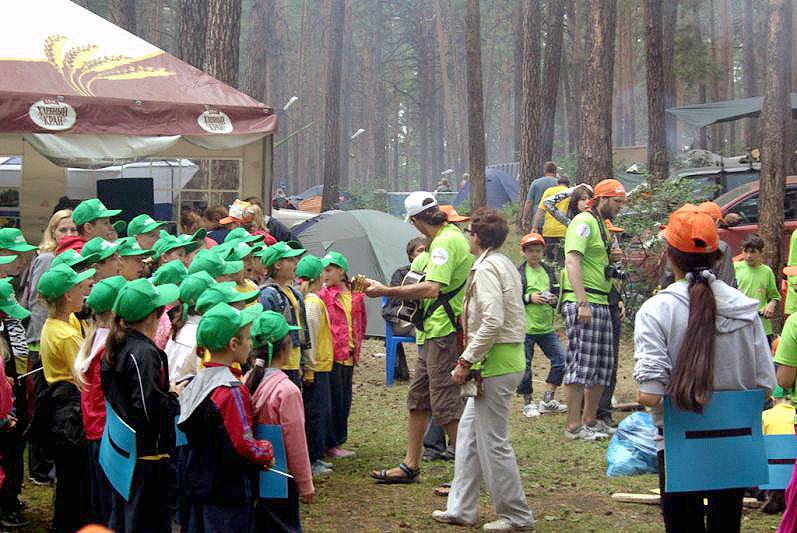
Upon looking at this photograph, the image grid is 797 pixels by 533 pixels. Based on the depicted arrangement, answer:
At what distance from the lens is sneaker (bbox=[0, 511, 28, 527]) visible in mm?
6281

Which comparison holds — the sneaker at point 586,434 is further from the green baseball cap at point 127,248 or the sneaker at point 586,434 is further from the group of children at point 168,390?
the green baseball cap at point 127,248

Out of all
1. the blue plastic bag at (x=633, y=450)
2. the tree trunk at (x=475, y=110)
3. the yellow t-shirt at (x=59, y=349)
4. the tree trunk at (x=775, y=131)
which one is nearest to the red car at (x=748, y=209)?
the tree trunk at (x=775, y=131)

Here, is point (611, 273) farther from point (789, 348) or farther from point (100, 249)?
point (100, 249)

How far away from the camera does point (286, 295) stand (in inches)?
265

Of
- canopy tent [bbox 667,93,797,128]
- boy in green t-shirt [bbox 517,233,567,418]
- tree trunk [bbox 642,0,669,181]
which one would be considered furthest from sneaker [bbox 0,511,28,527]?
canopy tent [bbox 667,93,797,128]

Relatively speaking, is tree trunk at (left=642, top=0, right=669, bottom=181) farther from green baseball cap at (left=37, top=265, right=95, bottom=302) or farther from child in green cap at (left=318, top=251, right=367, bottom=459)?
green baseball cap at (left=37, top=265, right=95, bottom=302)

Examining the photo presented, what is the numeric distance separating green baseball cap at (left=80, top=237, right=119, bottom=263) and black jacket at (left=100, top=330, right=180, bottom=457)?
1.84 m

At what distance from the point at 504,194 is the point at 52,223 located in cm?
2838

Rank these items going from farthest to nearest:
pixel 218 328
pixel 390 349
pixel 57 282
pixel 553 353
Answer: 1. pixel 390 349
2. pixel 553 353
3. pixel 57 282
4. pixel 218 328

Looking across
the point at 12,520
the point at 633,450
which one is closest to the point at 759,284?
the point at 633,450

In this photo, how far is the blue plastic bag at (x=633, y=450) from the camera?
766cm

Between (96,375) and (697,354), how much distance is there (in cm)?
283

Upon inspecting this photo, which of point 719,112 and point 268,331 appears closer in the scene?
point 268,331

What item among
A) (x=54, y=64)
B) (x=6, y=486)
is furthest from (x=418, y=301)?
(x=54, y=64)
